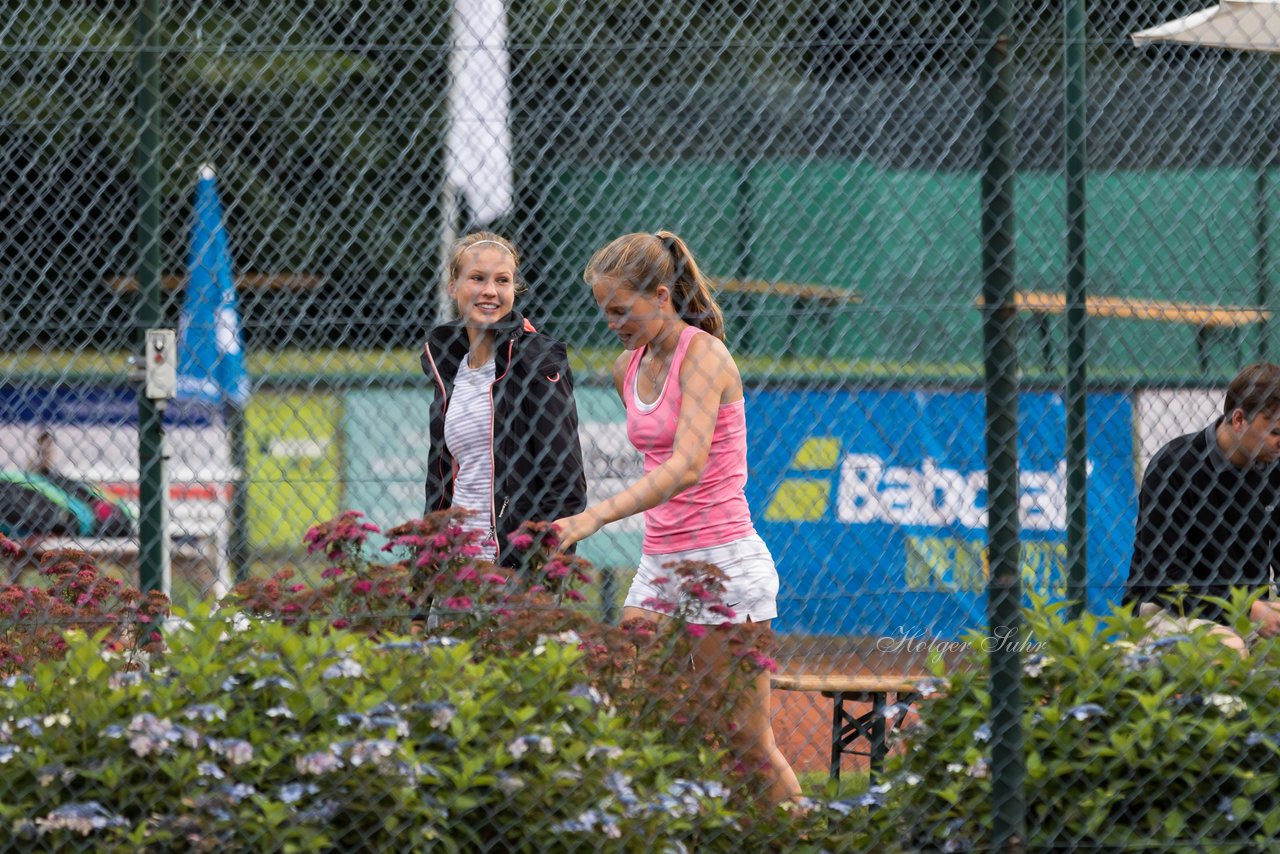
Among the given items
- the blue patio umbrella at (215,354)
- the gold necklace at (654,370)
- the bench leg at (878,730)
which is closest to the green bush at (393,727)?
the gold necklace at (654,370)

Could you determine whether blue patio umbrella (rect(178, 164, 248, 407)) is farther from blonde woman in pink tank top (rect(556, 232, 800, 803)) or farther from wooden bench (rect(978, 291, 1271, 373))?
wooden bench (rect(978, 291, 1271, 373))

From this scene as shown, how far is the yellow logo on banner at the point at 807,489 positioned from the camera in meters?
6.53

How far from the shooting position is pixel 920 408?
652 cm

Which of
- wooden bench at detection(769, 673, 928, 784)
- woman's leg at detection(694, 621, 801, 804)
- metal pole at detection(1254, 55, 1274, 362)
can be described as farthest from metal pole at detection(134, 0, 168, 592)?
metal pole at detection(1254, 55, 1274, 362)

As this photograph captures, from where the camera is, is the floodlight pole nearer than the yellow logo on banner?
Yes

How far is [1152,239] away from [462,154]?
11.6 feet

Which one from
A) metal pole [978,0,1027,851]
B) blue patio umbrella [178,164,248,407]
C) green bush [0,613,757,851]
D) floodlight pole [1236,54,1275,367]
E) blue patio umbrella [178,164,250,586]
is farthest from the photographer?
floodlight pole [1236,54,1275,367]

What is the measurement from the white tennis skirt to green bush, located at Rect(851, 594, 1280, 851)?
48 cm

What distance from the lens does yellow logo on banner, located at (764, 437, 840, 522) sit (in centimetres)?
653

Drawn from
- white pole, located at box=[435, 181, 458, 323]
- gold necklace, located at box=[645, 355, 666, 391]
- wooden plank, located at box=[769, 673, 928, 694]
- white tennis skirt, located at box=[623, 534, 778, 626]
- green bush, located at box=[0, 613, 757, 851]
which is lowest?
green bush, located at box=[0, 613, 757, 851]

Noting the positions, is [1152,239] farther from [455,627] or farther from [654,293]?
[455,627]

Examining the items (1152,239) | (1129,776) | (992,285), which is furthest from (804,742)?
(1152,239)

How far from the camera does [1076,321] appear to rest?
4270 mm

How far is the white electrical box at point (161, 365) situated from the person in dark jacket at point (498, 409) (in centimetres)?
67
